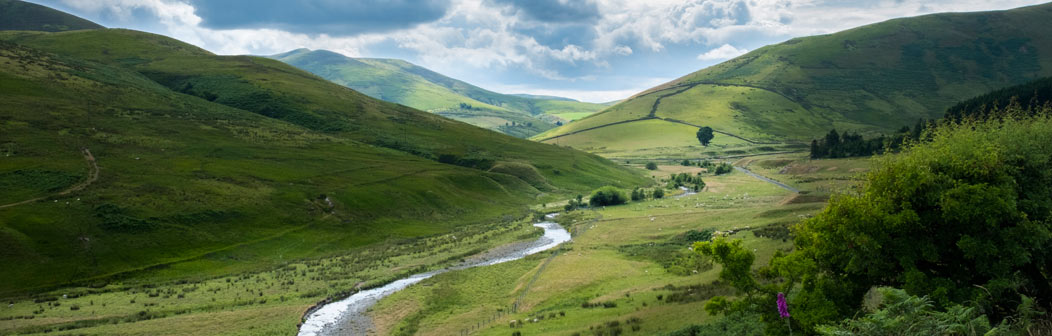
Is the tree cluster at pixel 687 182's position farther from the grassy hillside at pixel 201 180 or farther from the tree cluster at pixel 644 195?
the grassy hillside at pixel 201 180

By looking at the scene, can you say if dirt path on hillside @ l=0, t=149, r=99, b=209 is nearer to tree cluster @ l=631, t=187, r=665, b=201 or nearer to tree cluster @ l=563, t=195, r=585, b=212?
tree cluster @ l=563, t=195, r=585, b=212

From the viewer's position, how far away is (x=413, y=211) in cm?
11188

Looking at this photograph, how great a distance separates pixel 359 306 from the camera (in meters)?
56.8

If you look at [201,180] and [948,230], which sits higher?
[948,230]

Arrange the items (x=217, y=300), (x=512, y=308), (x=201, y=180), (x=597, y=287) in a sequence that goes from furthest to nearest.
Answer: (x=201, y=180) < (x=217, y=300) < (x=597, y=287) < (x=512, y=308)

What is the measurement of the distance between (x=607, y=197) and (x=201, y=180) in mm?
89671

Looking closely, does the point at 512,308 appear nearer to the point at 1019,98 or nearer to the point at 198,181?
the point at 198,181

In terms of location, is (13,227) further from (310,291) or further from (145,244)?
(310,291)

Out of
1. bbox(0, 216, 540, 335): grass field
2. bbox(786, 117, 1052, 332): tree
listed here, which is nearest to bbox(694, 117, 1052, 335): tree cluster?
bbox(786, 117, 1052, 332): tree

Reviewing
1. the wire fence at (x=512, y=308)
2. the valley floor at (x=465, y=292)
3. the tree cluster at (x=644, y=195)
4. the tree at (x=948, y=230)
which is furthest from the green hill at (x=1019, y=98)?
the tree at (x=948, y=230)

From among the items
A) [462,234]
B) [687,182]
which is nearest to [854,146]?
[687,182]

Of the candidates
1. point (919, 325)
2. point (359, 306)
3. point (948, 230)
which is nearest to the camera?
point (919, 325)

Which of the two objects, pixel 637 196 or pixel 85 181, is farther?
pixel 637 196

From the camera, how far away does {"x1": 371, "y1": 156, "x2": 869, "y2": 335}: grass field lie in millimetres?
42094
